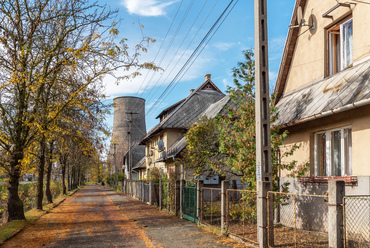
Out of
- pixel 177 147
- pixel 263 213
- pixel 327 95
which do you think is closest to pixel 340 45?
pixel 327 95

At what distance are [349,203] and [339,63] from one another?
4658 mm

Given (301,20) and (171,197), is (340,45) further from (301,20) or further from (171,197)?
(171,197)

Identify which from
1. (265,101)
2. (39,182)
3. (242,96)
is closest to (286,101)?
(242,96)

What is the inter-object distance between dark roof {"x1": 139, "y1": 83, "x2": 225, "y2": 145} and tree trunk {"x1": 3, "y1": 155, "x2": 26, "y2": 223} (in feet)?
48.0

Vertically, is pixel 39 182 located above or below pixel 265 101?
below

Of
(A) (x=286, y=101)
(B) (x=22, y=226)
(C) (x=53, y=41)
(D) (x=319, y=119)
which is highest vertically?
(C) (x=53, y=41)

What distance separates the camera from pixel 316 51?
11.7 m

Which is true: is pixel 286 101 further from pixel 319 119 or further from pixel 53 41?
pixel 53 41

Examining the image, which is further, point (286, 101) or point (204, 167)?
point (204, 167)

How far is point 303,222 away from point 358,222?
8.04ft

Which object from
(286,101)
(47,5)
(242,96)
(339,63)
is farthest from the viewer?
(47,5)

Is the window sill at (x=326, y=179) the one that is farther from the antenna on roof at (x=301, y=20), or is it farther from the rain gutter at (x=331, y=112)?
the antenna on roof at (x=301, y=20)

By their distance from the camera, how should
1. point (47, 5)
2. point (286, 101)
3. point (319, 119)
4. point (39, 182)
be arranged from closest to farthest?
point (319, 119)
point (286, 101)
point (47, 5)
point (39, 182)

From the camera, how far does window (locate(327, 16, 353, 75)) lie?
35.0ft
